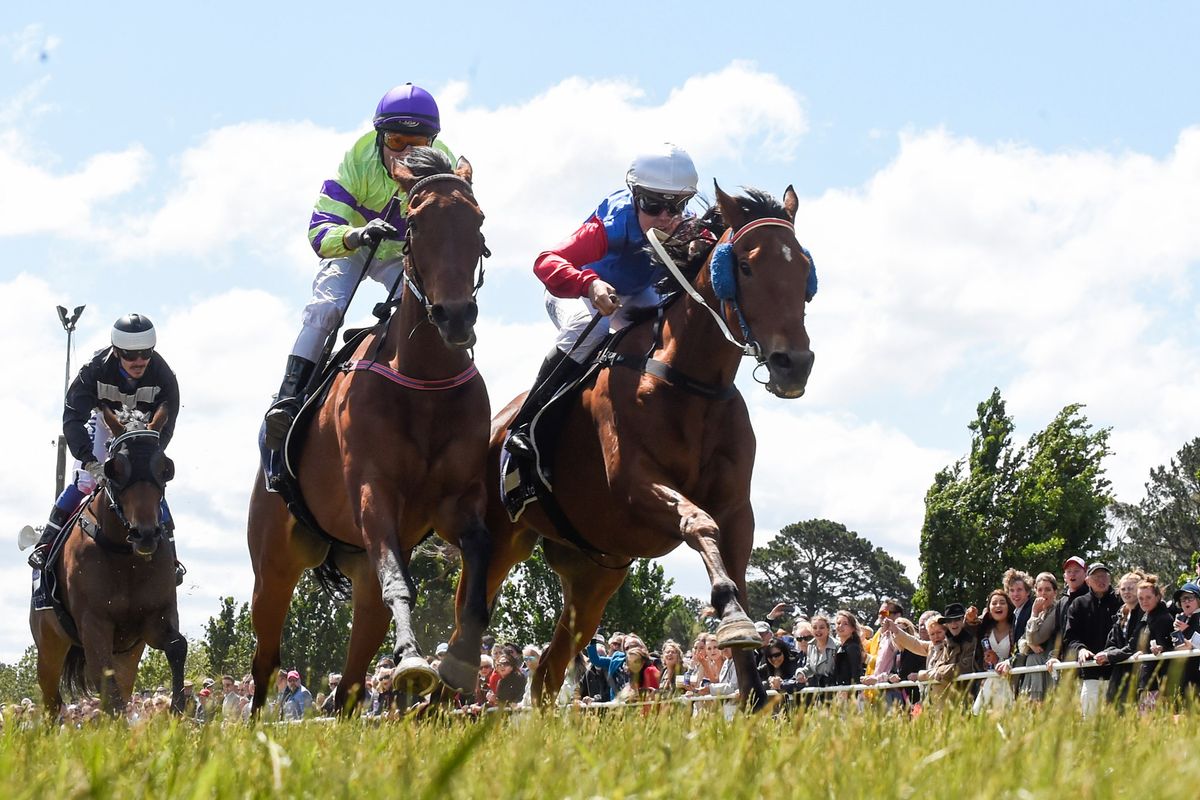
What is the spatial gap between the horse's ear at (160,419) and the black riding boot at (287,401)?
2247 millimetres

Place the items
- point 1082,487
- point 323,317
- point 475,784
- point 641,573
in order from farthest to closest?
point 1082,487
point 641,573
point 323,317
point 475,784

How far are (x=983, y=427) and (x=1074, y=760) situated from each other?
48.3 meters

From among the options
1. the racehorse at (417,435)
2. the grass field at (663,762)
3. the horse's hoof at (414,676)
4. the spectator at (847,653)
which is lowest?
the grass field at (663,762)

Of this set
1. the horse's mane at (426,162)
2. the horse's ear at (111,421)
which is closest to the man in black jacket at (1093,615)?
the horse's mane at (426,162)

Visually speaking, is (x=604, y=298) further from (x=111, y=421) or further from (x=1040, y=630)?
(x=111, y=421)

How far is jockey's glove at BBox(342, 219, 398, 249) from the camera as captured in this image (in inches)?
323

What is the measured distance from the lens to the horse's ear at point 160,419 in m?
11.0

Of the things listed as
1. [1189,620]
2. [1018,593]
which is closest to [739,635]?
[1189,620]

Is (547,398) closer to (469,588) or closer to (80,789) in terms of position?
(469,588)

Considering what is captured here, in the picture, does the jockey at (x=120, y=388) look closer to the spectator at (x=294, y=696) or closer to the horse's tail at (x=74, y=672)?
the horse's tail at (x=74, y=672)

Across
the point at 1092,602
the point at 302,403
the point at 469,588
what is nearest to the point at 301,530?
the point at 302,403

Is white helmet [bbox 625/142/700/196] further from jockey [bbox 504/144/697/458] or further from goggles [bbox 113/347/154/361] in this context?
goggles [bbox 113/347/154/361]

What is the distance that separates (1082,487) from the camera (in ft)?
150

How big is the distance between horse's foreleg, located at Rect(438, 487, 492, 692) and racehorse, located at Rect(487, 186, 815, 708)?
0.51 m
